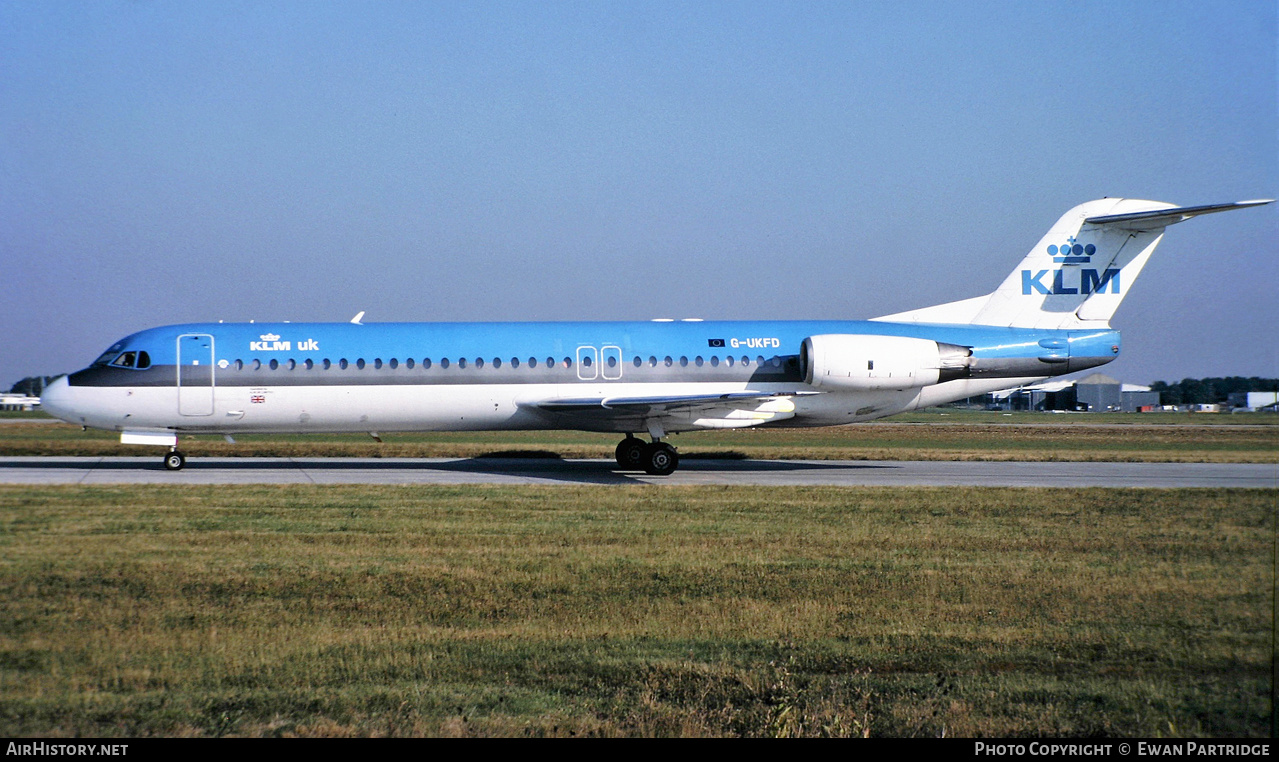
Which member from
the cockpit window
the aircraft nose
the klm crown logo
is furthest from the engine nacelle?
the aircraft nose

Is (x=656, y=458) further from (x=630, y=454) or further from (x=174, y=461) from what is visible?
(x=174, y=461)

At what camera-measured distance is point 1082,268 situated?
24.1 metres

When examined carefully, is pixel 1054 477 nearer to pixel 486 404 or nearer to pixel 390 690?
pixel 486 404

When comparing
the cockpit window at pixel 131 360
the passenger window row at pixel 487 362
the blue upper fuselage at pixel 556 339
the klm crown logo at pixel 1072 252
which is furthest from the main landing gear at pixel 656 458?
the cockpit window at pixel 131 360

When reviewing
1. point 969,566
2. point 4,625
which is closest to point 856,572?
point 969,566

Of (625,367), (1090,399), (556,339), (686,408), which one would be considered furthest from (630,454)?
(1090,399)

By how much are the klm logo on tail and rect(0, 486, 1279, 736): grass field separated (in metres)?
9.88

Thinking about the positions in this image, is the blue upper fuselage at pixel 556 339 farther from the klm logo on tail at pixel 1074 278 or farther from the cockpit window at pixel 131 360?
the klm logo on tail at pixel 1074 278

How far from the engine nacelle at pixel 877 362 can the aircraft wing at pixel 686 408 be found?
80cm

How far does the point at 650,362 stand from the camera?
2377cm

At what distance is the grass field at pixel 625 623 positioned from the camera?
20.7 feet

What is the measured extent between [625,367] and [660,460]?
2.34 m

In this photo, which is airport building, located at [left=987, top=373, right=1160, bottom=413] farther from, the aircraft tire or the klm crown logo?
the aircraft tire

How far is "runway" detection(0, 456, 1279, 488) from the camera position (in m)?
20.8
